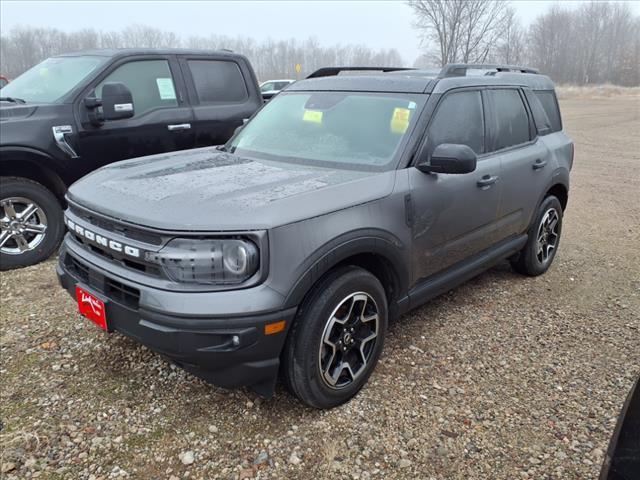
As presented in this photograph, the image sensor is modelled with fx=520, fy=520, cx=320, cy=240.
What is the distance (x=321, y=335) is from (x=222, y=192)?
2.85 feet

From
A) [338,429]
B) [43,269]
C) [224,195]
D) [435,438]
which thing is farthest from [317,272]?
[43,269]

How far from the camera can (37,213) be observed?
4.70 metres

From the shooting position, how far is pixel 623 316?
409 cm

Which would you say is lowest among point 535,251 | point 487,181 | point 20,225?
point 535,251

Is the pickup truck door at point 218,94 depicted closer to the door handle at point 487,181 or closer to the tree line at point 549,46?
the door handle at point 487,181

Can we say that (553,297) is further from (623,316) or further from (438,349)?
(438,349)

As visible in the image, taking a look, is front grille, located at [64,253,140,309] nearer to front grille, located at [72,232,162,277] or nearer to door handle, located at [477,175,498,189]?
front grille, located at [72,232,162,277]

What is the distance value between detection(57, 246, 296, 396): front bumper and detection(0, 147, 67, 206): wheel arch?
262 centimetres

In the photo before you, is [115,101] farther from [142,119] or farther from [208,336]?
[208,336]

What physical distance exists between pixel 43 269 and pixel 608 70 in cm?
9070

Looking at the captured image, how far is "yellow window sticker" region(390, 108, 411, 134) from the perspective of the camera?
3227 mm

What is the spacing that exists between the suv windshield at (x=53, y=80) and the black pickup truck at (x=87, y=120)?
0.02 m

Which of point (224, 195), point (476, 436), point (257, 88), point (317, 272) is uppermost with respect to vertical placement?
point (257, 88)

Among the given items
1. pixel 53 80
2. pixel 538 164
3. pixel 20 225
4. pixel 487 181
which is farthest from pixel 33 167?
pixel 538 164
